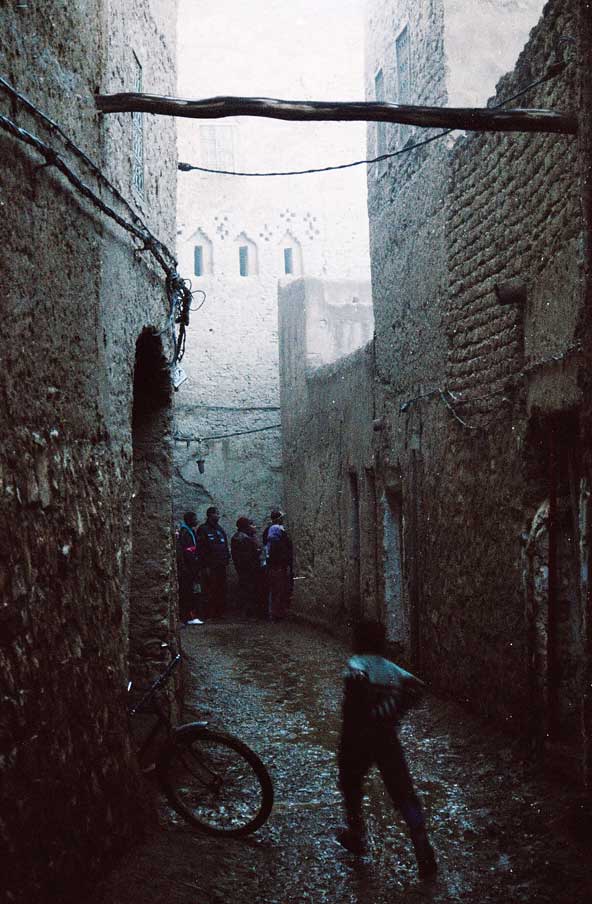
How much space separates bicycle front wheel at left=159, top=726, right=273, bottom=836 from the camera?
5.05m

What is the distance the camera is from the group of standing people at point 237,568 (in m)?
14.5

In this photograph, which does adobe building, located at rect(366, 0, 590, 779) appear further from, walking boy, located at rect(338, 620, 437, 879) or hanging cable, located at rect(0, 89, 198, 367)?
hanging cable, located at rect(0, 89, 198, 367)

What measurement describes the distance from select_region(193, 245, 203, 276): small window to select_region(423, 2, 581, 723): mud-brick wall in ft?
51.7

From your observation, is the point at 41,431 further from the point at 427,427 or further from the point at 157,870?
the point at 427,427

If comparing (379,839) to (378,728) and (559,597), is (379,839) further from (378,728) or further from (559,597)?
(559,597)

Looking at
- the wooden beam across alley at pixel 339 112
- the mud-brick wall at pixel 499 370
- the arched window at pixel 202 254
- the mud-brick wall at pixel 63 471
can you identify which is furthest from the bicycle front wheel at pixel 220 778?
the arched window at pixel 202 254

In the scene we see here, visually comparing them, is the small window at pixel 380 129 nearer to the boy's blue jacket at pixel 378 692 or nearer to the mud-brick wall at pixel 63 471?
the mud-brick wall at pixel 63 471

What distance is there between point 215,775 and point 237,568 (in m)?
10.9

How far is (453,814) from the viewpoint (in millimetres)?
5617

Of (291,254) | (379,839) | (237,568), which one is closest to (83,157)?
(379,839)

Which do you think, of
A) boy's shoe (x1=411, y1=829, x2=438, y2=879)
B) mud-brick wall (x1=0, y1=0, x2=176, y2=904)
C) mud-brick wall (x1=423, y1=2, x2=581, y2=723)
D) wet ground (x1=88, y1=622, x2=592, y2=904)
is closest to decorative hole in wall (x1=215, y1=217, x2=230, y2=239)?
mud-brick wall (x1=423, y1=2, x2=581, y2=723)

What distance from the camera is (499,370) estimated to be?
6.92 meters

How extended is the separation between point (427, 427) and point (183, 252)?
1588 cm

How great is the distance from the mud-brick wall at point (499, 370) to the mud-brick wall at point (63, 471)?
2.44 meters
